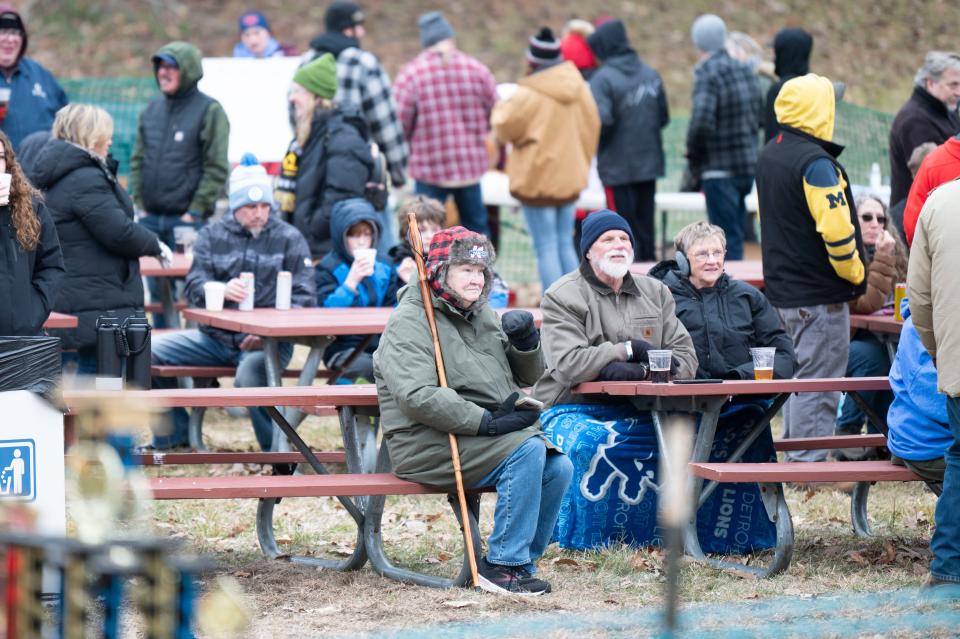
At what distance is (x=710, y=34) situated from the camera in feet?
38.7

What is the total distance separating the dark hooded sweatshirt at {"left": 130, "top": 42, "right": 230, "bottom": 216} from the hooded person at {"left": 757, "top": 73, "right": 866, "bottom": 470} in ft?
12.8

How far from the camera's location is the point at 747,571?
20.4 ft

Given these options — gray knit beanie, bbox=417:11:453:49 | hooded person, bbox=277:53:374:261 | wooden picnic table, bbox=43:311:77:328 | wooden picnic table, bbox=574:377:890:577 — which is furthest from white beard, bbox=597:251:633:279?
gray knit beanie, bbox=417:11:453:49

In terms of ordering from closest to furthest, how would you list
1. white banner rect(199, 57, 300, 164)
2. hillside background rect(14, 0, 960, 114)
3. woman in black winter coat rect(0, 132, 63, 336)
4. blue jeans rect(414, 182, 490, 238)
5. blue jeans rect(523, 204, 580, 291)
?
woman in black winter coat rect(0, 132, 63, 336) < blue jeans rect(523, 204, 580, 291) < blue jeans rect(414, 182, 490, 238) < white banner rect(199, 57, 300, 164) < hillside background rect(14, 0, 960, 114)

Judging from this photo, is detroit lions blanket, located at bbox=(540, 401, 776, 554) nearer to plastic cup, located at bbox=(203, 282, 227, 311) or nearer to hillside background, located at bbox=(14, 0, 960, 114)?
plastic cup, located at bbox=(203, 282, 227, 311)

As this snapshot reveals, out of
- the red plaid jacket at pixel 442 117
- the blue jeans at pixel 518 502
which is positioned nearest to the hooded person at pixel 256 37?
the red plaid jacket at pixel 442 117

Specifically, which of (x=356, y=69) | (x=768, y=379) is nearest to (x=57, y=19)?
(x=356, y=69)

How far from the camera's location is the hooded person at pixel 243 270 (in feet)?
27.1

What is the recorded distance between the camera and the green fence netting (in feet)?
47.3

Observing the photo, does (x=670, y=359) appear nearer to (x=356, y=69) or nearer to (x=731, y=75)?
(x=356, y=69)

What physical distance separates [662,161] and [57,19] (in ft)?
45.9

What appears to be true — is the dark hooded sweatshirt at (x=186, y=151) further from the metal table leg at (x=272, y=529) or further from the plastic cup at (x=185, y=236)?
the metal table leg at (x=272, y=529)

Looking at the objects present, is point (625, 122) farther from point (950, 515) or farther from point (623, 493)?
point (950, 515)

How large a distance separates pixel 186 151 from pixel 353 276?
7.30 feet
